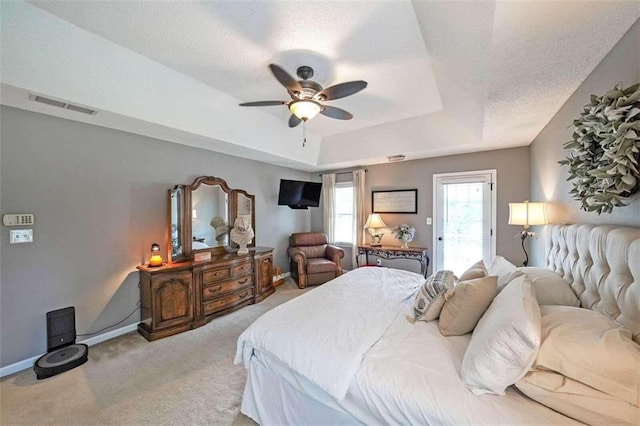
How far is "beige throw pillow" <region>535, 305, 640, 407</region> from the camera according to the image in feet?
2.94

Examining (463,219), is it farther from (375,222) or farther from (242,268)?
(242,268)

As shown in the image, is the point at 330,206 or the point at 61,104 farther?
the point at 330,206

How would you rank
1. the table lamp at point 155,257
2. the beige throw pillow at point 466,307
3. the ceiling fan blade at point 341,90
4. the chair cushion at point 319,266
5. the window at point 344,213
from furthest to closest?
the window at point 344,213 < the chair cushion at point 319,266 < the table lamp at point 155,257 < the ceiling fan blade at point 341,90 < the beige throw pillow at point 466,307

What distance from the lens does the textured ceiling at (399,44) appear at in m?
1.37

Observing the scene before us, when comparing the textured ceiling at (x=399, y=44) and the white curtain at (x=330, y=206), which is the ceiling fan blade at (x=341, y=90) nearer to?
the textured ceiling at (x=399, y=44)

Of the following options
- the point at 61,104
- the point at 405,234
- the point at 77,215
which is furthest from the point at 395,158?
the point at 77,215

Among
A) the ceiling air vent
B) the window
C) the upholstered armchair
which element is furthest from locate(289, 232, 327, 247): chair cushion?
the ceiling air vent

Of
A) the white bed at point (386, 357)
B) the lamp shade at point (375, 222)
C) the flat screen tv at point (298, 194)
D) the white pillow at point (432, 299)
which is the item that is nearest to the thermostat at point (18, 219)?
the white bed at point (386, 357)

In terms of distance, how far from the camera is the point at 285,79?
6.73ft

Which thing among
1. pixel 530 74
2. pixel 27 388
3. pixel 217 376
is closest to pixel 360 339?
pixel 217 376

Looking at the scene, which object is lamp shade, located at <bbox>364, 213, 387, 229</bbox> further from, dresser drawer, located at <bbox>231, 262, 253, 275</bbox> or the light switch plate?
the light switch plate

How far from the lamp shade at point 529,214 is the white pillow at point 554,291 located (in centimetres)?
105

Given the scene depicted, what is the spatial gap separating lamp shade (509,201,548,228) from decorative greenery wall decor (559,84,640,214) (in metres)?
1.16

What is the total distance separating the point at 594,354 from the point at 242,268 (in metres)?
3.61
